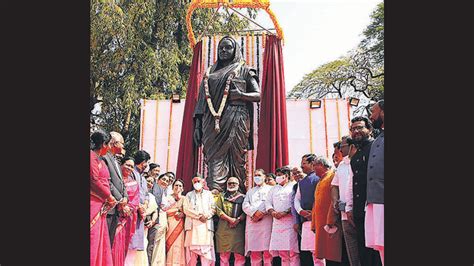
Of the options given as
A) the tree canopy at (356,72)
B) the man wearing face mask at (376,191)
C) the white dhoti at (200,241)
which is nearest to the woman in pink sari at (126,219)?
the white dhoti at (200,241)

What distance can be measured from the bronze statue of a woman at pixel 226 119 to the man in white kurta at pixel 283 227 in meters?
1.67

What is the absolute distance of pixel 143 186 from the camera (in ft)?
23.6

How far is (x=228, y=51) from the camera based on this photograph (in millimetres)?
10086

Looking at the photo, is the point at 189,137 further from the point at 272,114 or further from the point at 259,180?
the point at 259,180

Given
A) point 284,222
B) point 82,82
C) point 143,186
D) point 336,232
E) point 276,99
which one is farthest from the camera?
point 276,99

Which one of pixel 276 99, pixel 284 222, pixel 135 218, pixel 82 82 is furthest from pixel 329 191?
pixel 276 99

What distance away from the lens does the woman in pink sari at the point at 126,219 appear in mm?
6332

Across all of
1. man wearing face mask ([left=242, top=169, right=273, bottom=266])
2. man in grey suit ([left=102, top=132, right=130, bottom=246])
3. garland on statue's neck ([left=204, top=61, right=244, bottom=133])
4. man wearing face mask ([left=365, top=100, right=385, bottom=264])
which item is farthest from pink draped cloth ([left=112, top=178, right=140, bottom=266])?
garland on statue's neck ([left=204, top=61, right=244, bottom=133])

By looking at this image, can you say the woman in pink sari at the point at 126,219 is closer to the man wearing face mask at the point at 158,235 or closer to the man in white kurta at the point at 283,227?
the man wearing face mask at the point at 158,235

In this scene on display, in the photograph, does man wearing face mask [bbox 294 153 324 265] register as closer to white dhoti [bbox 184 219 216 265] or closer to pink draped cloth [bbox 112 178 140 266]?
white dhoti [bbox 184 219 216 265]

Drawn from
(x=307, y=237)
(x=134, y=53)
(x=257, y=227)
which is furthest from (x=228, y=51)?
(x=134, y=53)

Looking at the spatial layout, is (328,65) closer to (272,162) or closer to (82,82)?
(272,162)

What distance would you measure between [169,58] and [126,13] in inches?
60.9

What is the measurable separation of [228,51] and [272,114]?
1.30m
